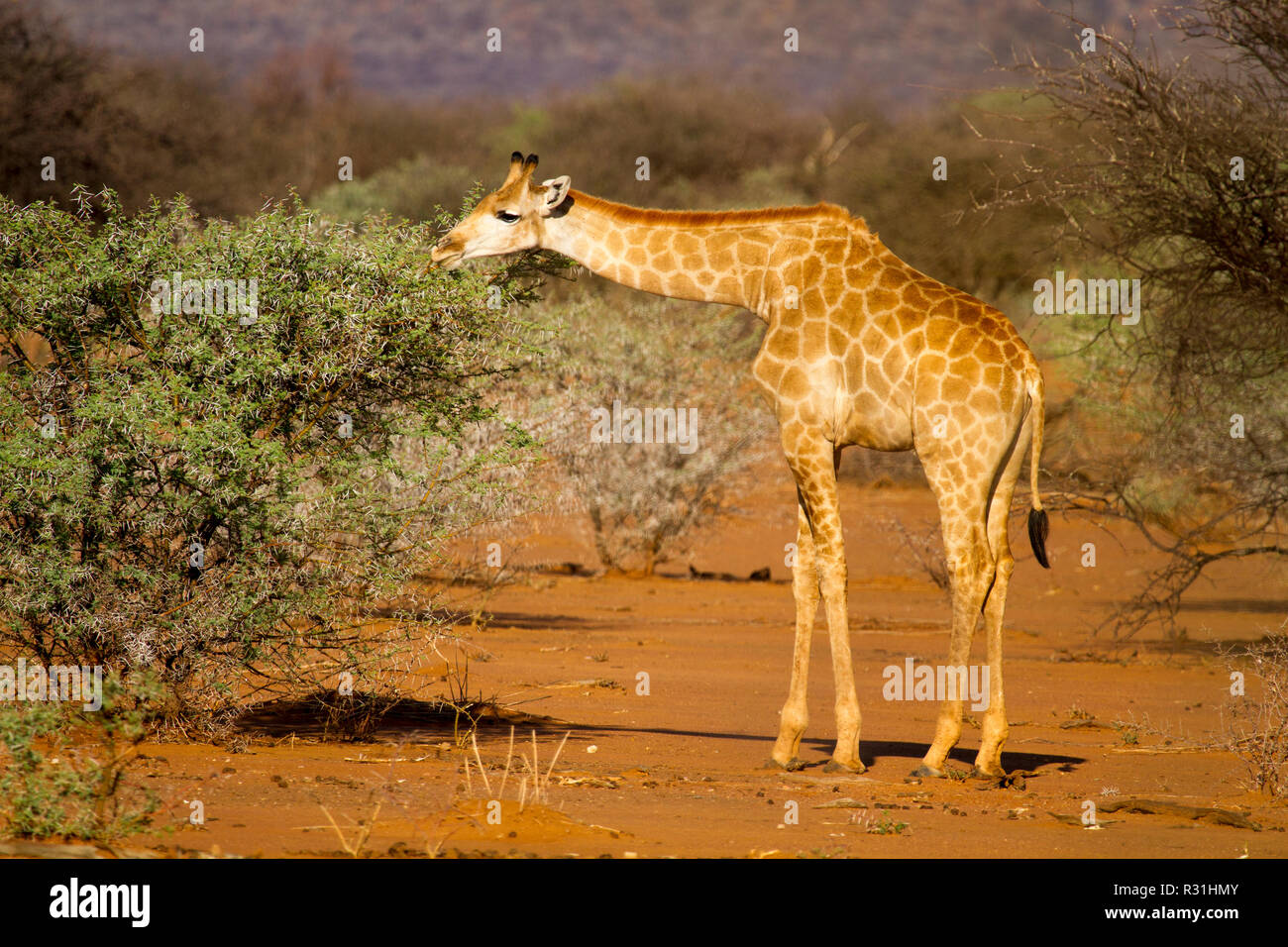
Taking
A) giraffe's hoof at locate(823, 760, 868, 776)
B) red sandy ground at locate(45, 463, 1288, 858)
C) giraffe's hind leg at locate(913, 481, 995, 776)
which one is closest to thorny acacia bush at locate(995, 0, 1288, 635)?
red sandy ground at locate(45, 463, 1288, 858)

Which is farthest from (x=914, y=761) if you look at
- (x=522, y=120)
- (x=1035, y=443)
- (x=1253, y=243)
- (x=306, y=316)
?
(x=522, y=120)

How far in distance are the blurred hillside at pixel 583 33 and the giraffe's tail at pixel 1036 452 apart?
9229cm

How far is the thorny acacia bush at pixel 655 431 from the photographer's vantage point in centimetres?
1872

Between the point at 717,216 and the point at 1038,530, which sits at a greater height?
the point at 717,216

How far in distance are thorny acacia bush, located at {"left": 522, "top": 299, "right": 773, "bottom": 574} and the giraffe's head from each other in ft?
29.6

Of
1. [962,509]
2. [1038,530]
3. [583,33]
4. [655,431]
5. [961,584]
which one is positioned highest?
[583,33]

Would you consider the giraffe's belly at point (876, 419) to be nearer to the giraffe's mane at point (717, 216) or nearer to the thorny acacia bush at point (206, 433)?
the giraffe's mane at point (717, 216)

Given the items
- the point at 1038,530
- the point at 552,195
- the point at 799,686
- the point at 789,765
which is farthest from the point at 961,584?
the point at 552,195

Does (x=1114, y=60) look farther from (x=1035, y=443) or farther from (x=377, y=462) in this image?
(x=377, y=462)

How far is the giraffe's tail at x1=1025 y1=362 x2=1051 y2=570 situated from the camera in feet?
27.1

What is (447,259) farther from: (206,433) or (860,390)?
(860,390)

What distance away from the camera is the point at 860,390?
27.0 feet

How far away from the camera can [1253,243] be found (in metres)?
11.6

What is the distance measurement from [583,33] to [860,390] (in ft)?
360
